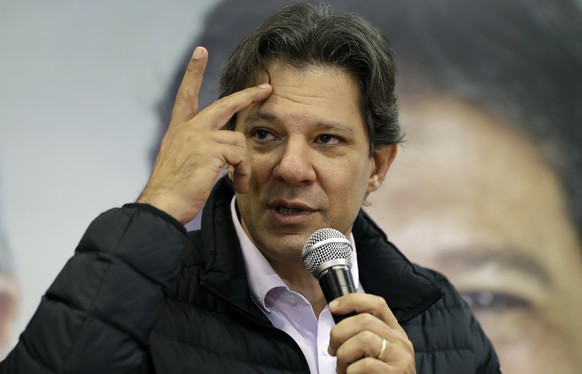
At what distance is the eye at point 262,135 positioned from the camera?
1750 mm

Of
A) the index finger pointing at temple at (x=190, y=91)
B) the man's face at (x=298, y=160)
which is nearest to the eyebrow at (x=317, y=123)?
the man's face at (x=298, y=160)

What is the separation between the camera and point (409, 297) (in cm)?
191

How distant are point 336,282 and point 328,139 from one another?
0.50 metres

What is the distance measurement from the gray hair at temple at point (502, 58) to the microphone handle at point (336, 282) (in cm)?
151

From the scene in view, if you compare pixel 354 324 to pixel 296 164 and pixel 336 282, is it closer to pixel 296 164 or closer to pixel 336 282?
pixel 336 282

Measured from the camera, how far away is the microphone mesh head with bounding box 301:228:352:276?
1.41 metres

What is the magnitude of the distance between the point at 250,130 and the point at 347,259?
48 centimetres

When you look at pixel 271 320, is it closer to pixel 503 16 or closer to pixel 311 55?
pixel 311 55

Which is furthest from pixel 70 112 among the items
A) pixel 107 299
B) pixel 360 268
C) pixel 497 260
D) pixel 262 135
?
pixel 497 260

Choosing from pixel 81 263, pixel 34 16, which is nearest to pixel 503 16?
pixel 34 16

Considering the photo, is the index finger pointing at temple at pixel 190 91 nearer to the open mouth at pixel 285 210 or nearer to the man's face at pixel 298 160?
the man's face at pixel 298 160

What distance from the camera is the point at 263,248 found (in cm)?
177

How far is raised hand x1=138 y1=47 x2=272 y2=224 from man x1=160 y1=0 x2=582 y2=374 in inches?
40.9

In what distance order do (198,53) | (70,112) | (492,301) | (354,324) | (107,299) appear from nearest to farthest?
(354,324) < (107,299) < (198,53) < (70,112) < (492,301)
